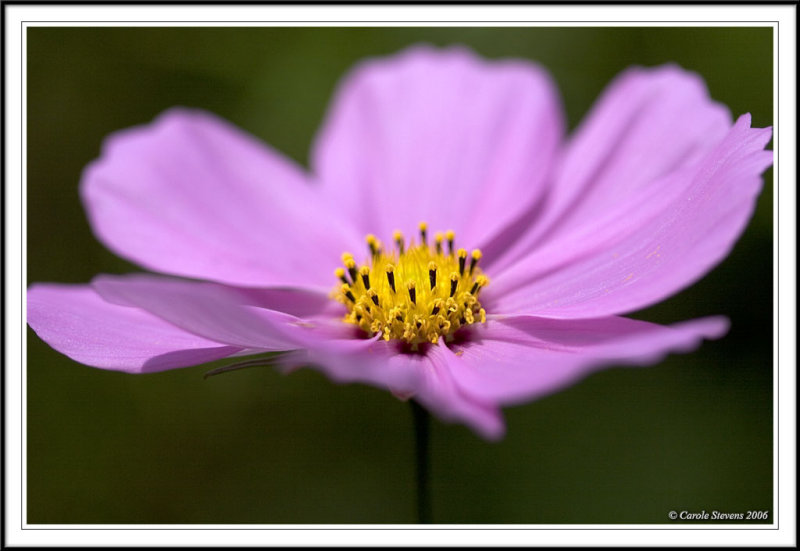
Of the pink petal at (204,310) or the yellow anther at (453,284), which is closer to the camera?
the pink petal at (204,310)

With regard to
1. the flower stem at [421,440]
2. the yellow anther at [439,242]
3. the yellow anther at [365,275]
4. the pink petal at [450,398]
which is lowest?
the flower stem at [421,440]

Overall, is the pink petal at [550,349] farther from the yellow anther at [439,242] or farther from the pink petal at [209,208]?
the pink petal at [209,208]

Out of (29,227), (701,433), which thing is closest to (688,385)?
(701,433)

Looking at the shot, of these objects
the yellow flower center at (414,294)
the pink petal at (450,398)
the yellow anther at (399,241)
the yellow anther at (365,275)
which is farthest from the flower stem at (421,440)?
the yellow anther at (399,241)

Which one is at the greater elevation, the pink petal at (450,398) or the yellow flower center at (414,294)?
the yellow flower center at (414,294)

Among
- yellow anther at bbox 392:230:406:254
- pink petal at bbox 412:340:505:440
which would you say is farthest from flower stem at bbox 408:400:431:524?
yellow anther at bbox 392:230:406:254

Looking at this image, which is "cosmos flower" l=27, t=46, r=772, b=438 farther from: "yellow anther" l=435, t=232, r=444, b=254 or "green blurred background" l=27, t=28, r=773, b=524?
"green blurred background" l=27, t=28, r=773, b=524

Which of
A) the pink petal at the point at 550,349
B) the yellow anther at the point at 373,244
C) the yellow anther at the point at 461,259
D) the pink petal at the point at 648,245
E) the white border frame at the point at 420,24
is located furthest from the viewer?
the yellow anther at the point at 373,244

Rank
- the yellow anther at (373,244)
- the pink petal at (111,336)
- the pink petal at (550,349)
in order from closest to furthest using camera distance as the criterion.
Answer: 1. the pink petal at (550,349)
2. the pink petal at (111,336)
3. the yellow anther at (373,244)

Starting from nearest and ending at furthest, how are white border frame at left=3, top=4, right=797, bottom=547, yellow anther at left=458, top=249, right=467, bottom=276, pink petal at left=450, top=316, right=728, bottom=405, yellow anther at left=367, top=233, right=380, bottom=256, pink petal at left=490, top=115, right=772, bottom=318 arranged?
pink petal at left=450, top=316, right=728, bottom=405
pink petal at left=490, top=115, right=772, bottom=318
white border frame at left=3, top=4, right=797, bottom=547
yellow anther at left=458, top=249, right=467, bottom=276
yellow anther at left=367, top=233, right=380, bottom=256
